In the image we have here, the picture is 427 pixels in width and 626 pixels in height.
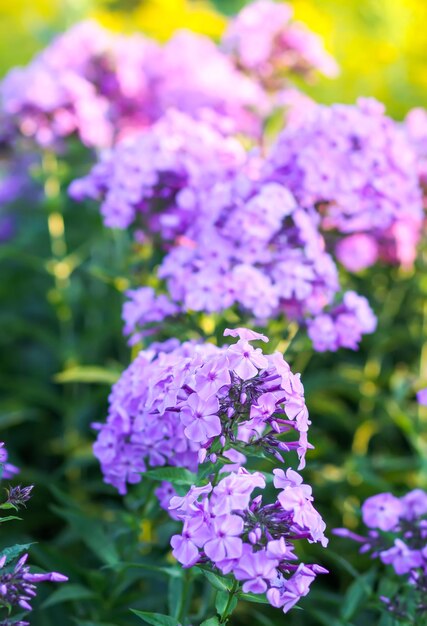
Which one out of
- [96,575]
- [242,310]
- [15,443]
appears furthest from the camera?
[15,443]

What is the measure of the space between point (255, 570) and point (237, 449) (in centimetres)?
29

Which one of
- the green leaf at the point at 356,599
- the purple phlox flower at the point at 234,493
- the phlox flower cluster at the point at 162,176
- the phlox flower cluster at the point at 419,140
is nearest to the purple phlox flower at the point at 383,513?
the green leaf at the point at 356,599

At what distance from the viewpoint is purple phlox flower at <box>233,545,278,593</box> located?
1396 mm

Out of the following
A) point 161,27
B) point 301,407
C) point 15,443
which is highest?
point 161,27

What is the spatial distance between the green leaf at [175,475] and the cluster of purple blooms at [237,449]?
57 mm

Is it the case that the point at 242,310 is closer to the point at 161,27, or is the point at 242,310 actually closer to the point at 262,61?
the point at 262,61

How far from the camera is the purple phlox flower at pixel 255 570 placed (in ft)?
4.58

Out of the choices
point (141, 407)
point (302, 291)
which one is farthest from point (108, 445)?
point (302, 291)

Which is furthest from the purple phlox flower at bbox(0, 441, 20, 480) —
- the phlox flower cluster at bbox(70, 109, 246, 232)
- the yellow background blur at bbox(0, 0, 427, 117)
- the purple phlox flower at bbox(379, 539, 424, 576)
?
the yellow background blur at bbox(0, 0, 427, 117)

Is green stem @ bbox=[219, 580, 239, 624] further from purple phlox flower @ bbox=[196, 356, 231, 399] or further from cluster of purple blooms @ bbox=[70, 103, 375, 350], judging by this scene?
cluster of purple blooms @ bbox=[70, 103, 375, 350]

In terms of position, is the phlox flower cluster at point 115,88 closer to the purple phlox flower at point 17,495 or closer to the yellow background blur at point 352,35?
the yellow background blur at point 352,35

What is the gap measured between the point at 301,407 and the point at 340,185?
1160 millimetres

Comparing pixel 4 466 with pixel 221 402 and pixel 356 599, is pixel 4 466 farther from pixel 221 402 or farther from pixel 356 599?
pixel 356 599

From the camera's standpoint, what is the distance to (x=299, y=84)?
18.9 feet
